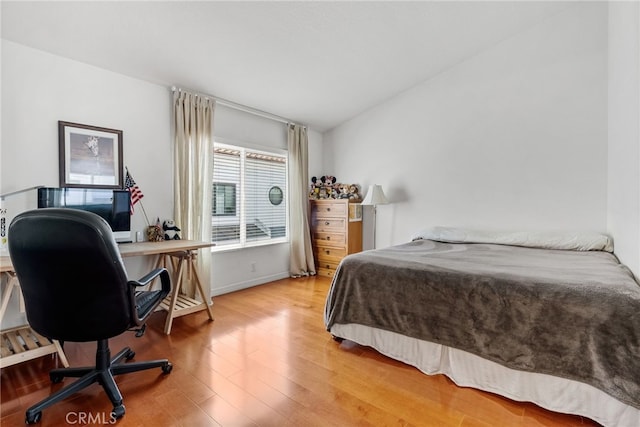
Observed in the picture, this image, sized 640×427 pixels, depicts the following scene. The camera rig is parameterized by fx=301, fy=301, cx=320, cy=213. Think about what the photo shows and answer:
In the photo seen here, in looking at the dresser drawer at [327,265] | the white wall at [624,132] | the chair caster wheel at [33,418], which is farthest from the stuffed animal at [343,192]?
the chair caster wheel at [33,418]

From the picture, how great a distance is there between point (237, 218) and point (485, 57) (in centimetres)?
368

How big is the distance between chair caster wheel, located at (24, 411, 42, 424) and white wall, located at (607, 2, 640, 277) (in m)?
3.44

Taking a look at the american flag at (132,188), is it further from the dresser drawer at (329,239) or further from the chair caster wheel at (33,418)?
the dresser drawer at (329,239)

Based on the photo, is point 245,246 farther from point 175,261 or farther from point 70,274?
point 70,274

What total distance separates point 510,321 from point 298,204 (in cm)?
322

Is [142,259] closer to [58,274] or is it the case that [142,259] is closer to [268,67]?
[58,274]

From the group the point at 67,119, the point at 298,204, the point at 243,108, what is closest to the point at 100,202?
the point at 67,119

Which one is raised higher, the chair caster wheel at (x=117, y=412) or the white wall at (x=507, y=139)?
the white wall at (x=507, y=139)

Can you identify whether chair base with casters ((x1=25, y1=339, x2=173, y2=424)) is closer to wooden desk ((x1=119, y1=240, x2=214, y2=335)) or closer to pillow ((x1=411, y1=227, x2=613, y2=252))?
wooden desk ((x1=119, y1=240, x2=214, y2=335))

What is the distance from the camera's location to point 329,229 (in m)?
4.60

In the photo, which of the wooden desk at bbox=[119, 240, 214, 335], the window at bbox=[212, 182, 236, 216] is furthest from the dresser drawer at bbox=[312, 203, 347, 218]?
the wooden desk at bbox=[119, 240, 214, 335]

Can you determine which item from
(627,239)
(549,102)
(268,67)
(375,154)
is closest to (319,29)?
(268,67)

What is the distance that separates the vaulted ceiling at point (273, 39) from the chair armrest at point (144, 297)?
1912 mm

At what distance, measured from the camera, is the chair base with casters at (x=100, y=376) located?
1.54 meters
